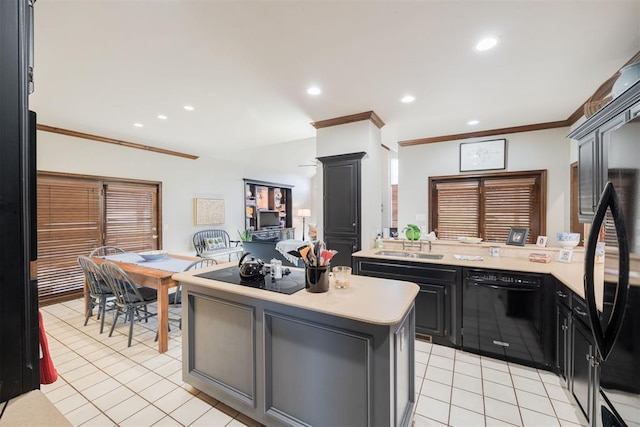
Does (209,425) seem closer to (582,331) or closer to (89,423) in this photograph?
(89,423)

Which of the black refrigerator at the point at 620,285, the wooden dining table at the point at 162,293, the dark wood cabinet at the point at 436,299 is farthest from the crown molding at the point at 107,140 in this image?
the black refrigerator at the point at 620,285

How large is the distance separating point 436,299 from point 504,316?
0.60 m

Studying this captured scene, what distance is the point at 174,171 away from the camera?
239 inches

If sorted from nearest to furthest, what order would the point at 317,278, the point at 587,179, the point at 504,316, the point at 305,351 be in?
the point at 305,351 < the point at 317,278 < the point at 587,179 < the point at 504,316

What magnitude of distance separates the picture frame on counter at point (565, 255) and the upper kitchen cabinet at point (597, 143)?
738mm

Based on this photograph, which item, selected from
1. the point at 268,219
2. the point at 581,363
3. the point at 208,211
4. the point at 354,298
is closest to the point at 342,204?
the point at 354,298

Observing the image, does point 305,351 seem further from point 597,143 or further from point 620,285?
point 597,143

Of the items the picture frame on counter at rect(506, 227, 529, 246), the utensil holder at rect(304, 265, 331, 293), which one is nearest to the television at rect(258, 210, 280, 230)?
the picture frame on counter at rect(506, 227, 529, 246)

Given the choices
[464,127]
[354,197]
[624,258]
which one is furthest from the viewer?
[464,127]

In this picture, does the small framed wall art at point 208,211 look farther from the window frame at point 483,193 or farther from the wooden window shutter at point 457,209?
the wooden window shutter at point 457,209

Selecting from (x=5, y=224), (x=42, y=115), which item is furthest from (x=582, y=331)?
(x=42, y=115)

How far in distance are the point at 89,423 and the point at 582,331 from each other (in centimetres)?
343

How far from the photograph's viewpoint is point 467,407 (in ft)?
6.63

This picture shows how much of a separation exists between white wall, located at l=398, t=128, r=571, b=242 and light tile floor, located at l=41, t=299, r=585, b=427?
2.34 m
